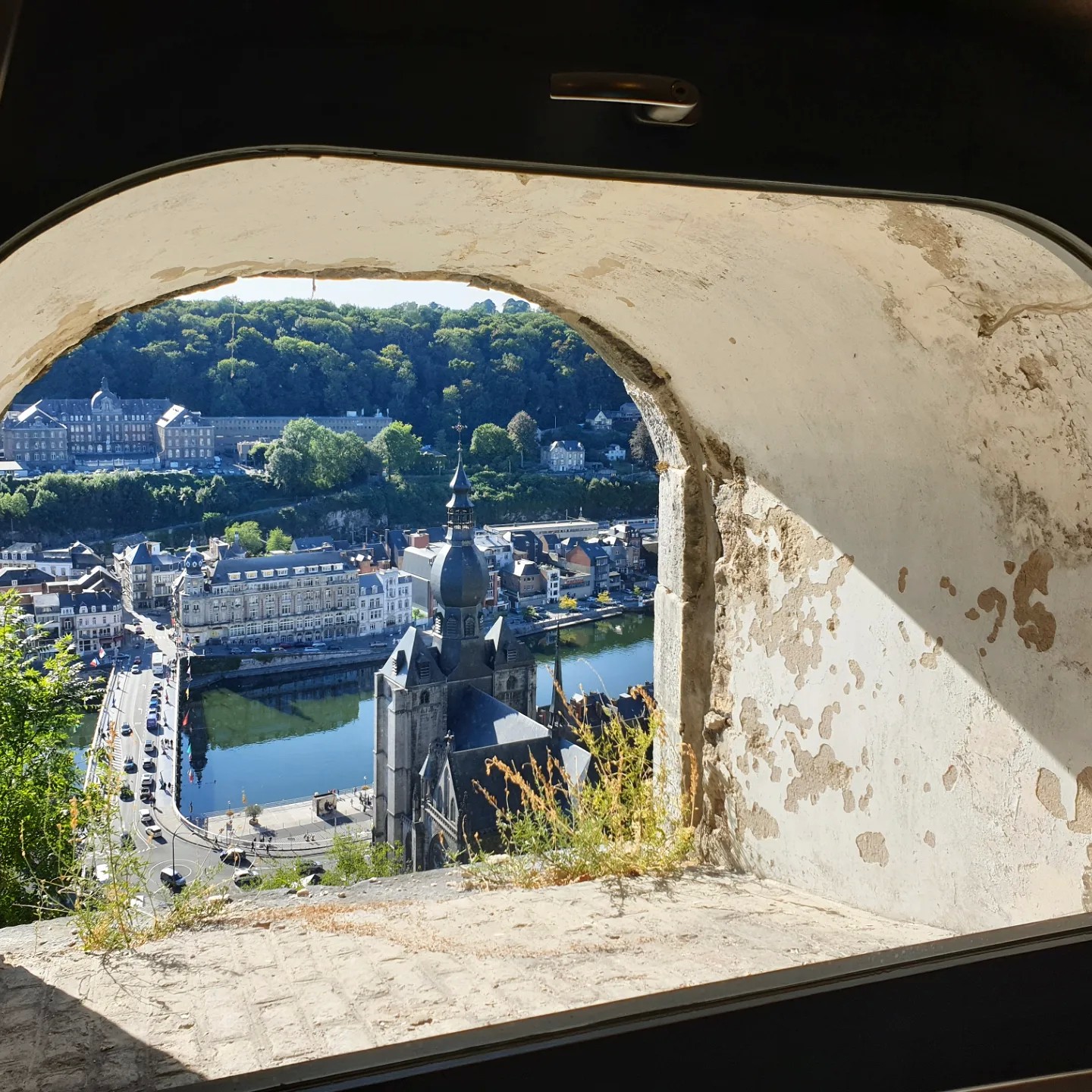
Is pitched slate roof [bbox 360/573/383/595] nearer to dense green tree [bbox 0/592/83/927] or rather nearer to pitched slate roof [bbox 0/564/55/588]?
pitched slate roof [bbox 0/564/55/588]

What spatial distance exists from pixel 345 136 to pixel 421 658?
21.1 m

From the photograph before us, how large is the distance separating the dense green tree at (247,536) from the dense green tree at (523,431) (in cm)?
758

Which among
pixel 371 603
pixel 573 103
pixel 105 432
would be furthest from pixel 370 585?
pixel 573 103

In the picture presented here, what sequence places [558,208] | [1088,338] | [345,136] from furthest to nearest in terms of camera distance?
[558,208] < [1088,338] < [345,136]

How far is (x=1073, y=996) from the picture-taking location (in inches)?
38.0

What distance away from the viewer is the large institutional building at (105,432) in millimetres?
22406

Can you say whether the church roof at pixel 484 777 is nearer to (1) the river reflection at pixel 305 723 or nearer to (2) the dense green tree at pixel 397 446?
(1) the river reflection at pixel 305 723

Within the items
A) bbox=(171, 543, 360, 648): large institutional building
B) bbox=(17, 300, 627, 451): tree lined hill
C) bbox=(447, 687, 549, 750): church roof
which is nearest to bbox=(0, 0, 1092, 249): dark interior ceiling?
bbox=(447, 687, 549, 750): church roof

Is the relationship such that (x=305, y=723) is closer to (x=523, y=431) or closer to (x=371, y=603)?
(x=371, y=603)

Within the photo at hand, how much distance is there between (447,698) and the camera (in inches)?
867

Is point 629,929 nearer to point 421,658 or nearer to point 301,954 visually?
point 301,954

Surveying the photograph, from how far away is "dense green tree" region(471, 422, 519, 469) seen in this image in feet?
87.2

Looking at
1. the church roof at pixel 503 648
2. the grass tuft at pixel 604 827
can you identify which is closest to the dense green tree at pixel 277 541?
the church roof at pixel 503 648

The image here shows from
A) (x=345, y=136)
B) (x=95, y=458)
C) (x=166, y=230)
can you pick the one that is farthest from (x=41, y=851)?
(x=95, y=458)
